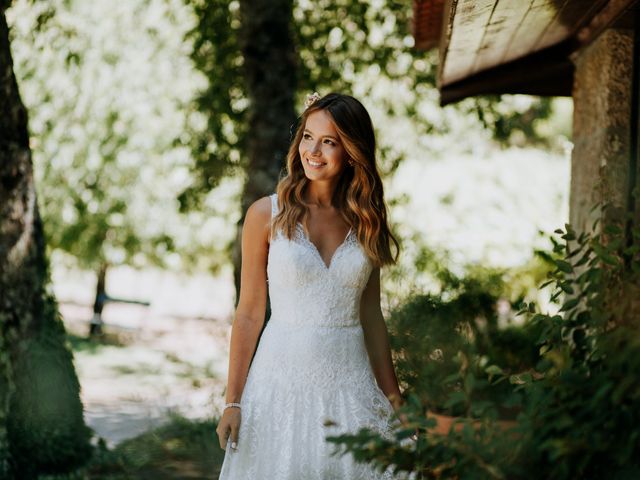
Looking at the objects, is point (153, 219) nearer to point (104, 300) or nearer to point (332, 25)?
point (104, 300)

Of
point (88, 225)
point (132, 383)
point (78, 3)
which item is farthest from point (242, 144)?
point (88, 225)

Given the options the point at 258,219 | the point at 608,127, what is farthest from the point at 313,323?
the point at 608,127

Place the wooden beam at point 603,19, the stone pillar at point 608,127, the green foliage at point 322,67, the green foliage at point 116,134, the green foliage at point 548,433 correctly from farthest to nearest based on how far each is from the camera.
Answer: the green foliage at point 116,134
the green foliage at point 322,67
the stone pillar at point 608,127
the wooden beam at point 603,19
the green foliage at point 548,433

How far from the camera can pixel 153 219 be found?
55.6 feet

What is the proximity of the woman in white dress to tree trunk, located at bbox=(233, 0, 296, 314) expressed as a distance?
14.5 feet

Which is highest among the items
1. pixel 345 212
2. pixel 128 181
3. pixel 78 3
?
pixel 78 3

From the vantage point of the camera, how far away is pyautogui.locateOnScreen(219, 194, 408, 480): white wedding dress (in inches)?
131

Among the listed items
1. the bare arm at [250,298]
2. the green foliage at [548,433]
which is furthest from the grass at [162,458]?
the green foliage at [548,433]

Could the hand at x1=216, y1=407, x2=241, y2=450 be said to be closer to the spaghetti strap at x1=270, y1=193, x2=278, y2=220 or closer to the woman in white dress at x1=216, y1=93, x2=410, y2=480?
the woman in white dress at x1=216, y1=93, x2=410, y2=480

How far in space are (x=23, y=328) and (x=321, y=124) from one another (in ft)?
12.4

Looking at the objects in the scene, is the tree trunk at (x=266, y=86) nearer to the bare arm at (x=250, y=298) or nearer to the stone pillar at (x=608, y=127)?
the stone pillar at (x=608, y=127)

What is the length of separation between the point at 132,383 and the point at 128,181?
462 cm

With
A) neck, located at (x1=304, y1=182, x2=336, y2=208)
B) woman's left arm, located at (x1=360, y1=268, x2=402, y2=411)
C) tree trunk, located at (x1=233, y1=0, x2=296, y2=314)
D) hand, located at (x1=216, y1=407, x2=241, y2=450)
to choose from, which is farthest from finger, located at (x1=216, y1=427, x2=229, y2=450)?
tree trunk, located at (x1=233, y1=0, x2=296, y2=314)

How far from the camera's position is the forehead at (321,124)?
11.5 ft
